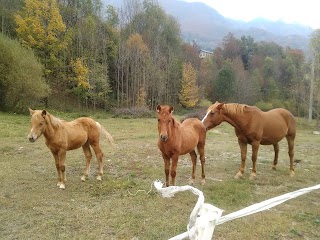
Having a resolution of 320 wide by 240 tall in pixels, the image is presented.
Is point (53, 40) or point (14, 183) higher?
point (53, 40)

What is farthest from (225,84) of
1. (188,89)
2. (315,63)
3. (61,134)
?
(61,134)

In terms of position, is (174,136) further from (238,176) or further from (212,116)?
(238,176)

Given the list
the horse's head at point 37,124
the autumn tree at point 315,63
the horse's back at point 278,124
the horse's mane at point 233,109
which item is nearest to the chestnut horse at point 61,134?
the horse's head at point 37,124

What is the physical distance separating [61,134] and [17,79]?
64.4 feet

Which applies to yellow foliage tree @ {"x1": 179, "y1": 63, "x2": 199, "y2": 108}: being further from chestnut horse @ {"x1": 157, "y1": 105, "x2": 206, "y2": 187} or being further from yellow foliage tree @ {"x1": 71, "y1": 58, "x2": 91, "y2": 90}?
chestnut horse @ {"x1": 157, "y1": 105, "x2": 206, "y2": 187}

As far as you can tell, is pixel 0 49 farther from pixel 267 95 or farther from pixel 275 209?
pixel 267 95

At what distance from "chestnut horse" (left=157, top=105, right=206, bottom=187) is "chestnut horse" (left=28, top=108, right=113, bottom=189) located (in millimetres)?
2164

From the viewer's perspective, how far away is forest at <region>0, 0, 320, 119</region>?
85.1 ft

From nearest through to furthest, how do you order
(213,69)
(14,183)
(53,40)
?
1. (14,183)
2. (53,40)
3. (213,69)

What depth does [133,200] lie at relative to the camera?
6305 mm

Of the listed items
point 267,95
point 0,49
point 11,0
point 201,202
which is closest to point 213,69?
point 267,95

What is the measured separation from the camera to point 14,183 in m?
7.39

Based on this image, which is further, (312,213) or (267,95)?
(267,95)

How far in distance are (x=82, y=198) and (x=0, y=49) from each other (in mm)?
22709
